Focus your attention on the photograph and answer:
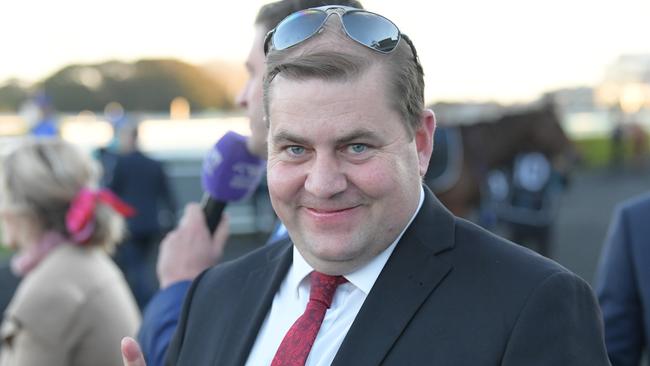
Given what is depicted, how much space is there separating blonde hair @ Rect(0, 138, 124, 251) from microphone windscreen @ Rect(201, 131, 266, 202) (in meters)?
0.97

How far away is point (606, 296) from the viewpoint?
261cm

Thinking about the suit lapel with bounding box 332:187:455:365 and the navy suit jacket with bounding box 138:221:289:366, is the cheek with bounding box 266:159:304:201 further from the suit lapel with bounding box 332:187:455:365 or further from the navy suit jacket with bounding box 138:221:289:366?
the navy suit jacket with bounding box 138:221:289:366

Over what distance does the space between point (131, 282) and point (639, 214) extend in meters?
6.27

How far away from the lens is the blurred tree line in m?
11.4

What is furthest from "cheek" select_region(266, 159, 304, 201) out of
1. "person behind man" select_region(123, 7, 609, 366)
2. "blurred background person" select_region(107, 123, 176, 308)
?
"blurred background person" select_region(107, 123, 176, 308)

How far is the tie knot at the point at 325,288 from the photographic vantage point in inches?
66.7

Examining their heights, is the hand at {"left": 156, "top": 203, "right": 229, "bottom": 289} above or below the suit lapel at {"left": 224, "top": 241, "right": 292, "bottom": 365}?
below

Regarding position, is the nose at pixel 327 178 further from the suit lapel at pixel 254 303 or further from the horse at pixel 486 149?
Result: the horse at pixel 486 149

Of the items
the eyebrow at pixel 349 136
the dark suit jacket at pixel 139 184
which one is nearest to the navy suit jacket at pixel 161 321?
the eyebrow at pixel 349 136

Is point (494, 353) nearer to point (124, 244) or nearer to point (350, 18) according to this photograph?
point (350, 18)

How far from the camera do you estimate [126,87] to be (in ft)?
40.4

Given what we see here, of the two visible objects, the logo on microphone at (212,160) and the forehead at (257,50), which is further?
the logo on microphone at (212,160)

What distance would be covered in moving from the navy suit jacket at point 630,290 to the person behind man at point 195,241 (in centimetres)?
105

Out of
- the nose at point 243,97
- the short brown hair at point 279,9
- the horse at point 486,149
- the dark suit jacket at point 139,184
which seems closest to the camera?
the short brown hair at point 279,9
